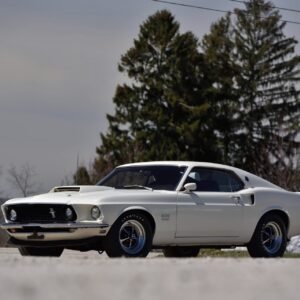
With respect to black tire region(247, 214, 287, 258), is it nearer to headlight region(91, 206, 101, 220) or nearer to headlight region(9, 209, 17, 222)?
headlight region(91, 206, 101, 220)

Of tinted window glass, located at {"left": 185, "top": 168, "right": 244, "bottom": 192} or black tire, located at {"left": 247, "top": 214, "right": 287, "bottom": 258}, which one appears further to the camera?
black tire, located at {"left": 247, "top": 214, "right": 287, "bottom": 258}

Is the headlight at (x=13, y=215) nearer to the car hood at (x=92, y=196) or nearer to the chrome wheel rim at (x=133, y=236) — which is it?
the car hood at (x=92, y=196)

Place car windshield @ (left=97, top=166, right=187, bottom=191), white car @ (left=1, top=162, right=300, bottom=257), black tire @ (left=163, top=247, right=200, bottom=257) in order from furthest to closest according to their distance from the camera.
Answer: black tire @ (left=163, top=247, right=200, bottom=257) → car windshield @ (left=97, top=166, right=187, bottom=191) → white car @ (left=1, top=162, right=300, bottom=257)

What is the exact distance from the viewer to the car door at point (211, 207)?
12.3 meters

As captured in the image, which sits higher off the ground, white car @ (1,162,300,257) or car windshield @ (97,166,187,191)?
car windshield @ (97,166,187,191)

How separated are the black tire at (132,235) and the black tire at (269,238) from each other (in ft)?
6.46

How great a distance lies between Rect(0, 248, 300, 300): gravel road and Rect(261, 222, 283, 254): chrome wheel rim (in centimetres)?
540

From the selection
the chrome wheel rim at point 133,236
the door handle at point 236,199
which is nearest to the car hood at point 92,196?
the chrome wheel rim at point 133,236

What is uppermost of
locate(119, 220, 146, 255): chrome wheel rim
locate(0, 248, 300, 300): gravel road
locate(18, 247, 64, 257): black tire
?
locate(0, 248, 300, 300): gravel road

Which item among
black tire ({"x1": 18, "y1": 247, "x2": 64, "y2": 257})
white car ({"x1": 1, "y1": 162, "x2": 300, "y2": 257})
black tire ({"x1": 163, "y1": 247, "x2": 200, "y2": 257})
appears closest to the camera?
white car ({"x1": 1, "y1": 162, "x2": 300, "y2": 257})

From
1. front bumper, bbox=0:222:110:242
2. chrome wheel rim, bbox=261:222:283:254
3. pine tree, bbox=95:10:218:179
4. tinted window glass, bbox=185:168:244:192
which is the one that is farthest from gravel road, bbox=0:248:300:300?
pine tree, bbox=95:10:218:179

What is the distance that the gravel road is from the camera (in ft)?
19.2

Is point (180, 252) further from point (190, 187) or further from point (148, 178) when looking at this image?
point (190, 187)

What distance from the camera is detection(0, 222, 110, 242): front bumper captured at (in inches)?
445
